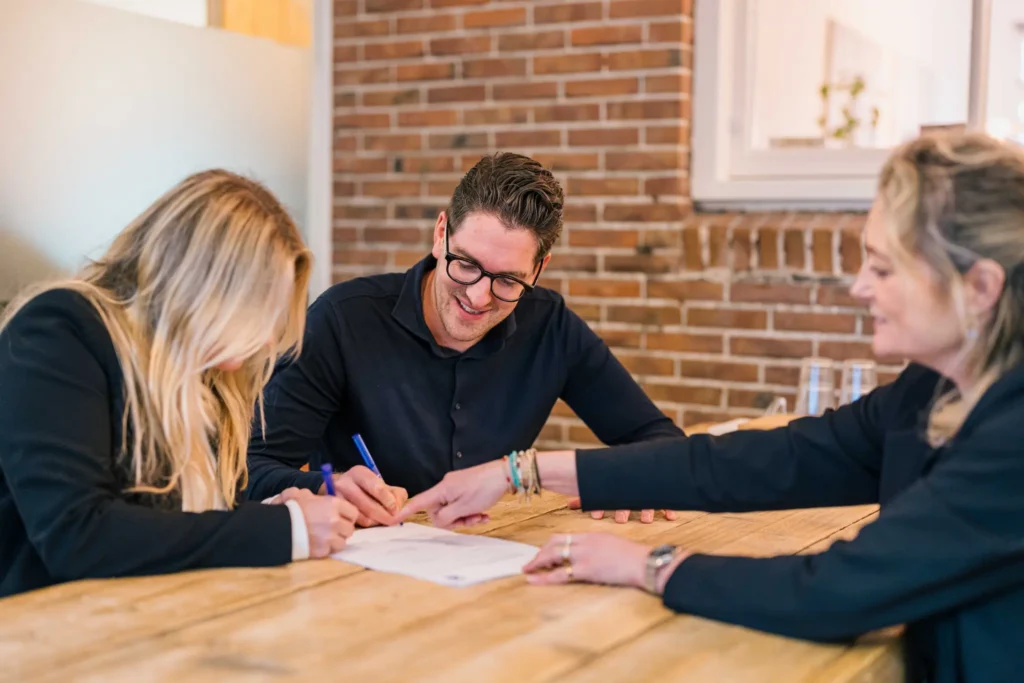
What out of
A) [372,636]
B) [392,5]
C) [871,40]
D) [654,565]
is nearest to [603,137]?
[392,5]

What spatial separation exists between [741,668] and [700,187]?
2439 mm

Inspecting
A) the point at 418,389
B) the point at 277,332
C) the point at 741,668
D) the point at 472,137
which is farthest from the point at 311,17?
the point at 741,668

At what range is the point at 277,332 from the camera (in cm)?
153

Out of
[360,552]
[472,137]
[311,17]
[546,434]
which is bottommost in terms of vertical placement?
[546,434]

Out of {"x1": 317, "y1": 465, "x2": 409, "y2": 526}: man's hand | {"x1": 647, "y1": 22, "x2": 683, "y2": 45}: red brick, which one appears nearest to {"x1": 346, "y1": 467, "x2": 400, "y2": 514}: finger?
{"x1": 317, "y1": 465, "x2": 409, "y2": 526}: man's hand

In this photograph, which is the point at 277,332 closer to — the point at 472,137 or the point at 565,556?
the point at 565,556

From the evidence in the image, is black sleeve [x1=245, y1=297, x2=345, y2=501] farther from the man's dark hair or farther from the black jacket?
the black jacket

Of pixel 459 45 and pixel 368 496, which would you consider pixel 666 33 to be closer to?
pixel 459 45

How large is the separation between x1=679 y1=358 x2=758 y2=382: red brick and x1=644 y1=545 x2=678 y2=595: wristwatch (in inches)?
81.2

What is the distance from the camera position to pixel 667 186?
339 centimetres

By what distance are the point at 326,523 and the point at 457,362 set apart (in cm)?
72

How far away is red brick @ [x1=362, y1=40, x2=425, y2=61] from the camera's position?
3.78 m

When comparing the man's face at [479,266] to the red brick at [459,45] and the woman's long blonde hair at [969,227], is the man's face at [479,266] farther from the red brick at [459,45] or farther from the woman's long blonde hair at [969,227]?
the red brick at [459,45]

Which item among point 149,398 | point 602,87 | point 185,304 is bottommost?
point 149,398
